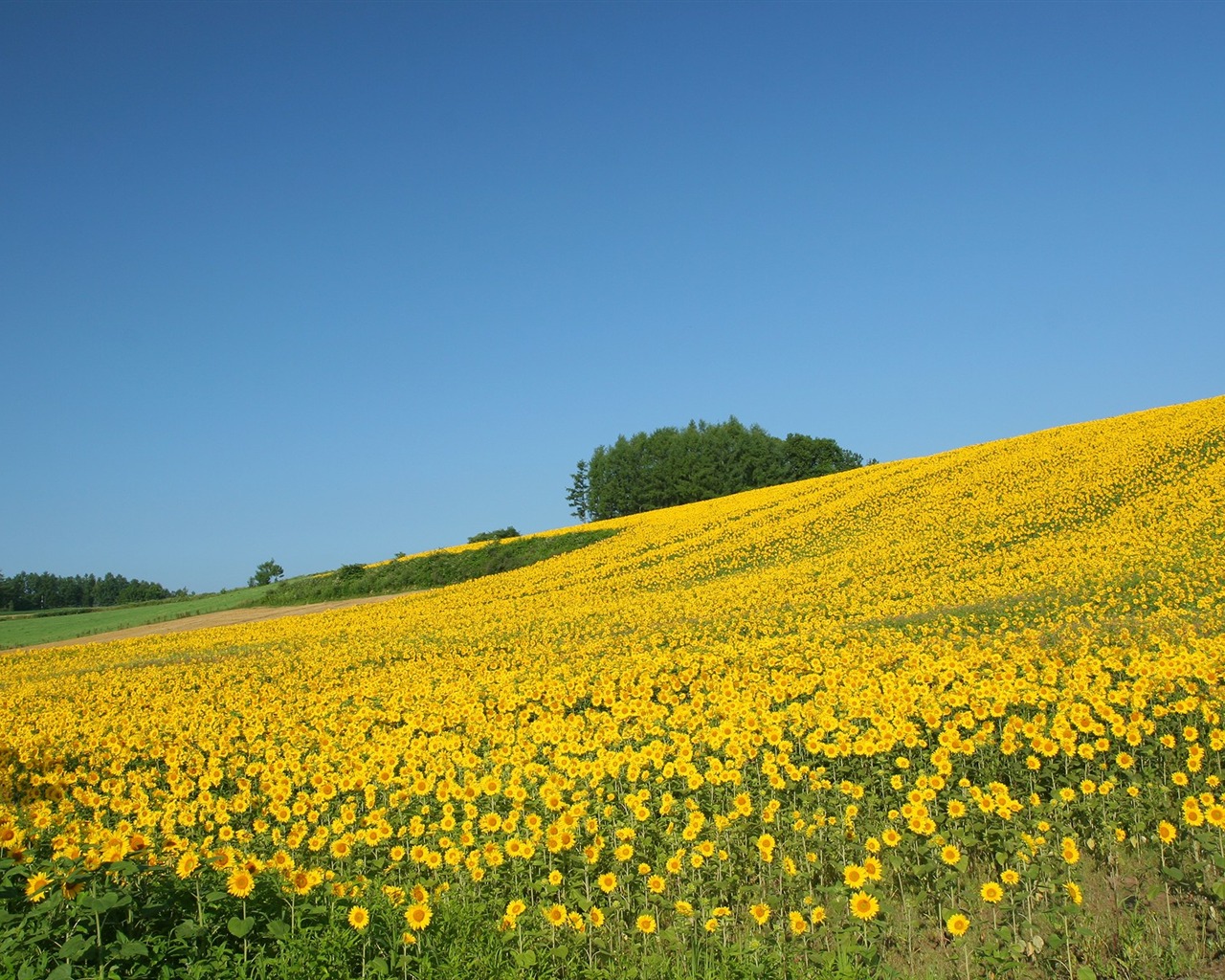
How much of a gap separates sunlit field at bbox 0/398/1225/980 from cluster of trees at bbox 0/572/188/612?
310 feet

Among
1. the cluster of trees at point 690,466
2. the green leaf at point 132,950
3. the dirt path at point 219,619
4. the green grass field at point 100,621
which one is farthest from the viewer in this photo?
the cluster of trees at point 690,466

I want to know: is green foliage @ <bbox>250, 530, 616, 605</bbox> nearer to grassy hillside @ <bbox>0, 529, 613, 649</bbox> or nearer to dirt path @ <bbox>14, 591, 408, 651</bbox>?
grassy hillside @ <bbox>0, 529, 613, 649</bbox>

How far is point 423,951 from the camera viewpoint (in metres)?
5.04

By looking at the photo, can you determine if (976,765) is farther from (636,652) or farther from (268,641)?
(268,641)

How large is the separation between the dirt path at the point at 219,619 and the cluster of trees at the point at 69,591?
178 ft

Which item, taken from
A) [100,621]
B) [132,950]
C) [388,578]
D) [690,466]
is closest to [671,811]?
[132,950]

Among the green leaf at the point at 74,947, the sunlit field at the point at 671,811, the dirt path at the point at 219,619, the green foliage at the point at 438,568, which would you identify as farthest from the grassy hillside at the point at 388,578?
the green leaf at the point at 74,947

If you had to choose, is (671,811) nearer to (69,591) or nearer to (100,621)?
(100,621)

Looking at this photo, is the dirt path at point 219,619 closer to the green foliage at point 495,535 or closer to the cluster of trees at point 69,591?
the green foliage at point 495,535

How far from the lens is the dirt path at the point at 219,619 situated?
40938 millimetres

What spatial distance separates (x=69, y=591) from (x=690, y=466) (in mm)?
83076

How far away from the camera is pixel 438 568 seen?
46.7 meters

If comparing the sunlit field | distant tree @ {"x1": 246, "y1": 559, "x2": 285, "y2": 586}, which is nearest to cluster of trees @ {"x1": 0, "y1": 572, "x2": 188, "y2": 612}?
distant tree @ {"x1": 246, "y1": 559, "x2": 285, "y2": 586}

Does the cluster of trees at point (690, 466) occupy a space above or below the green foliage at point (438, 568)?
above
